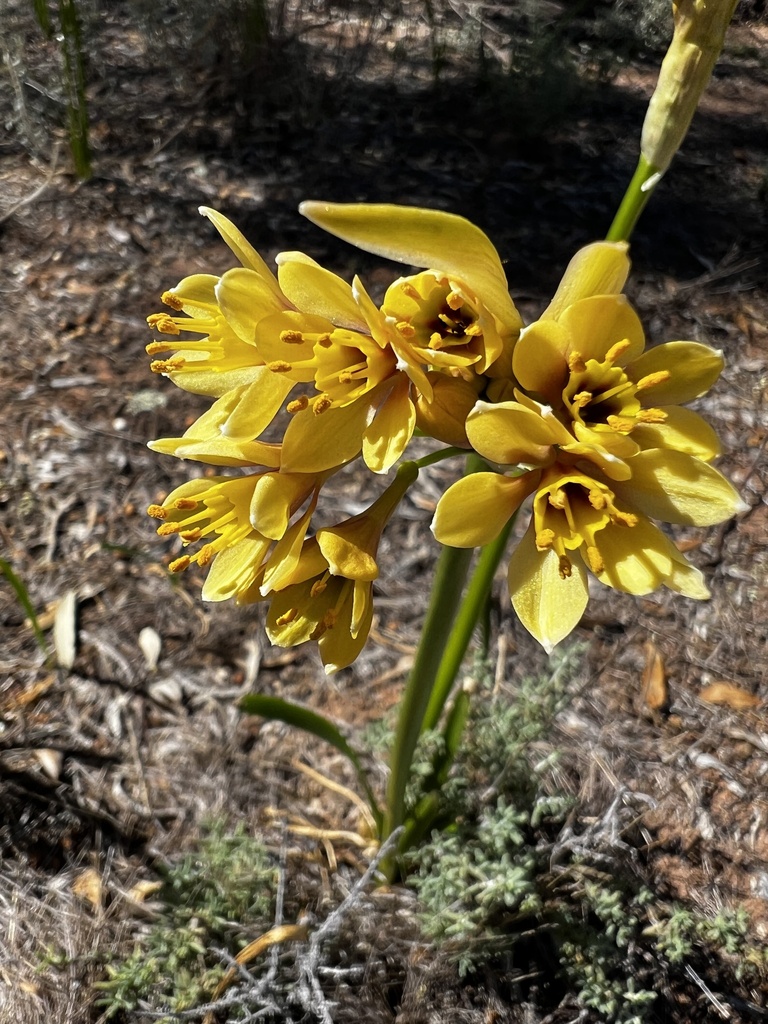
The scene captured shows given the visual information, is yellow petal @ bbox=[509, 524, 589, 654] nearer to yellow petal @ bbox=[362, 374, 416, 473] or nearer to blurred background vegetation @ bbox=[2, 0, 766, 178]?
yellow petal @ bbox=[362, 374, 416, 473]

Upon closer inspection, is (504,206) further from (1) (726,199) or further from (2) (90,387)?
(2) (90,387)

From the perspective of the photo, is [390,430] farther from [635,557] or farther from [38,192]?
[38,192]

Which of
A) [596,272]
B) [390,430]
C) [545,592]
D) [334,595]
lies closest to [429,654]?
[334,595]

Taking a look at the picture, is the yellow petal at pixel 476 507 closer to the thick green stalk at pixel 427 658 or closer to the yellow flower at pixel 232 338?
the thick green stalk at pixel 427 658

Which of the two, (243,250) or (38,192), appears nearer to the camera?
(243,250)

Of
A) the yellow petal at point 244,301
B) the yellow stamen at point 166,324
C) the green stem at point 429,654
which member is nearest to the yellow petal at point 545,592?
the green stem at point 429,654

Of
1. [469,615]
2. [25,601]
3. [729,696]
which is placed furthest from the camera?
[729,696]
